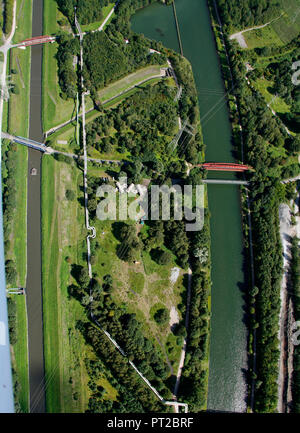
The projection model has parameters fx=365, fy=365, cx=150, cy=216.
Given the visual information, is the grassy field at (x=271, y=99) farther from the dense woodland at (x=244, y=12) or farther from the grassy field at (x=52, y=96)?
the grassy field at (x=52, y=96)

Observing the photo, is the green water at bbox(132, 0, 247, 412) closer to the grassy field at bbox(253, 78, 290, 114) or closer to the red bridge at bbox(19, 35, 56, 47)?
the grassy field at bbox(253, 78, 290, 114)

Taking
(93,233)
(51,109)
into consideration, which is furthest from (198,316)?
(51,109)

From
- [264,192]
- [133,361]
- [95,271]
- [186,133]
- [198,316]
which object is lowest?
[133,361]

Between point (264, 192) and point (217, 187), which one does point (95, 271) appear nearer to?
point (217, 187)

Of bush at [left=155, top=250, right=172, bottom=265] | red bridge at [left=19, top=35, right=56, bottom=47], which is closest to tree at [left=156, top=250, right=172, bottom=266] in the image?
bush at [left=155, top=250, right=172, bottom=265]

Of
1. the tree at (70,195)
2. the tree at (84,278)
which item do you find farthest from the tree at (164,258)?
the tree at (70,195)

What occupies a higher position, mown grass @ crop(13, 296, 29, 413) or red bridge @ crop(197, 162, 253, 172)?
red bridge @ crop(197, 162, 253, 172)
